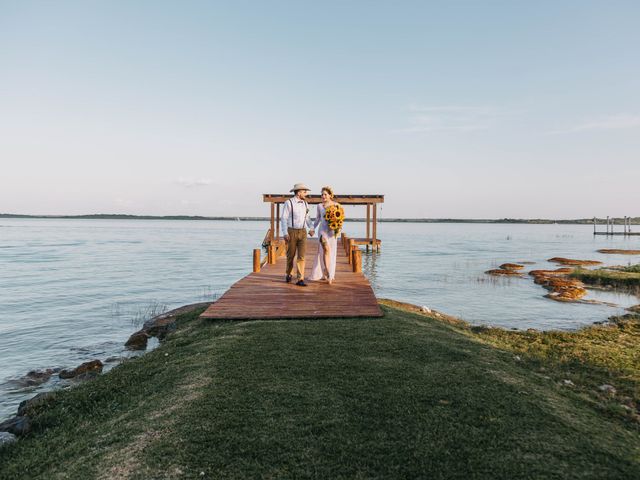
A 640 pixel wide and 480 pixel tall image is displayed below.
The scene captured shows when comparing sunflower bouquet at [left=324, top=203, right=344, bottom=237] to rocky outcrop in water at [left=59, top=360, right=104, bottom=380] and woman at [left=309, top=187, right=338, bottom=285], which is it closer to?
woman at [left=309, top=187, right=338, bottom=285]

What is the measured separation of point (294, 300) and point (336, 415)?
17.6 ft

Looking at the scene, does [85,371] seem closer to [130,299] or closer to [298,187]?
[298,187]

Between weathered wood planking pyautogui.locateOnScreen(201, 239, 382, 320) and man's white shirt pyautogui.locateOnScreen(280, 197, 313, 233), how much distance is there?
1.71 metres

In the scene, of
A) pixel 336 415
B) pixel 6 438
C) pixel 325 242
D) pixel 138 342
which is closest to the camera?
pixel 336 415

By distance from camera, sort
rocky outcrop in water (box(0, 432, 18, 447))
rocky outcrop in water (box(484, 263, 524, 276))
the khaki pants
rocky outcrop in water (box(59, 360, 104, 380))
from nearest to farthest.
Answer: rocky outcrop in water (box(0, 432, 18, 447))
rocky outcrop in water (box(59, 360, 104, 380))
the khaki pants
rocky outcrop in water (box(484, 263, 524, 276))

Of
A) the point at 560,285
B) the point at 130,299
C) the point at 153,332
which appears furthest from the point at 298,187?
the point at 560,285

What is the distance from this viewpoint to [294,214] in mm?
10062

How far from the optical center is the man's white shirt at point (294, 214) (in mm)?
10031

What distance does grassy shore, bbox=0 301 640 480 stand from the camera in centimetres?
355

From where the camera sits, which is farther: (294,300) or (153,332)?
(153,332)

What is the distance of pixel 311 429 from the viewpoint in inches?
161

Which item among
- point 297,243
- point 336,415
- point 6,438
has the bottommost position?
point 6,438

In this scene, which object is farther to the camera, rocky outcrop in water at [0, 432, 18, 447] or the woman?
the woman

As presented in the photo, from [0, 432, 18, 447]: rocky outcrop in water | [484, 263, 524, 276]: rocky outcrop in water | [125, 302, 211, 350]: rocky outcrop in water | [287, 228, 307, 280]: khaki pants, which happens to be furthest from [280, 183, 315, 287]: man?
[484, 263, 524, 276]: rocky outcrop in water
